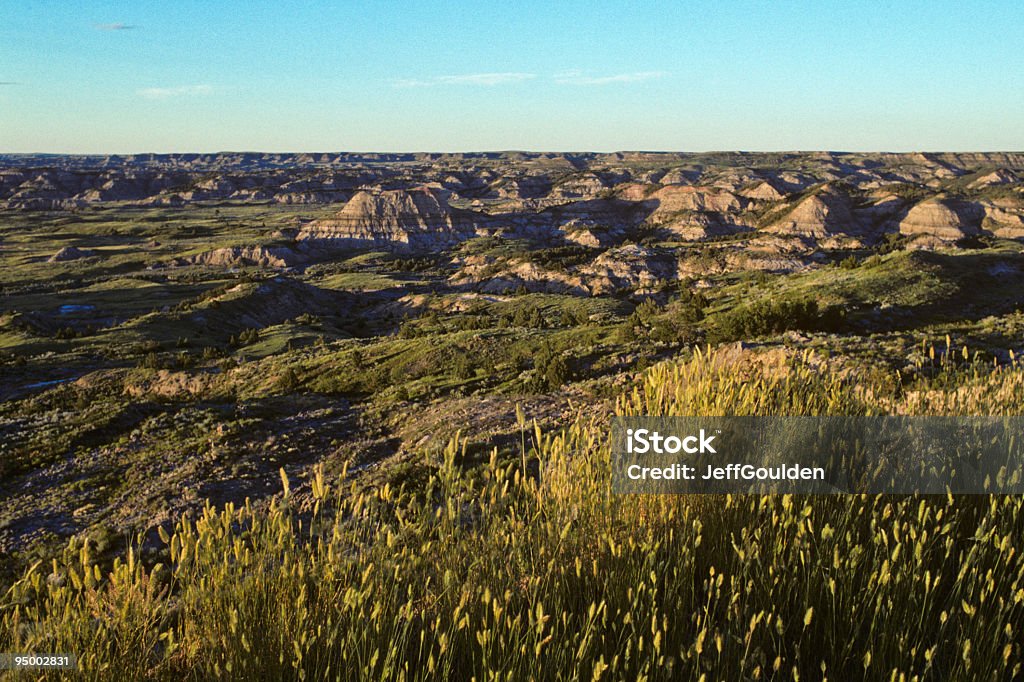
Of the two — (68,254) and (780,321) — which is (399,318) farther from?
(68,254)

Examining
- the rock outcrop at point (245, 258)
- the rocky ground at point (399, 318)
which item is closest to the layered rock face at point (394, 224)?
the rocky ground at point (399, 318)

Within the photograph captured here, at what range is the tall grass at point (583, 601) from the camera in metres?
2.49

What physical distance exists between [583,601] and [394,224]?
108 meters

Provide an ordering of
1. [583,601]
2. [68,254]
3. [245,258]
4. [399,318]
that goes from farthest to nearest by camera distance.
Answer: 1. [245,258]
2. [68,254]
3. [399,318]
4. [583,601]

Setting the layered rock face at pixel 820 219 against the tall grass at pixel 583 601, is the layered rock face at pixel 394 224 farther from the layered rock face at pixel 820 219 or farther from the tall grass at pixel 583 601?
the tall grass at pixel 583 601

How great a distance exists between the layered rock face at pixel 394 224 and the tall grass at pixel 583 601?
101022mm

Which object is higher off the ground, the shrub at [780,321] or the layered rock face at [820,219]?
the layered rock face at [820,219]

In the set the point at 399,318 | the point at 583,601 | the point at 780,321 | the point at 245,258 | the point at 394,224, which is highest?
the point at 394,224

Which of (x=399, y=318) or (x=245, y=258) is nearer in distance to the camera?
(x=399, y=318)

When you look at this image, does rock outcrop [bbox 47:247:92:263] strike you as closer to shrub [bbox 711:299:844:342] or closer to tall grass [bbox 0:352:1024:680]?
shrub [bbox 711:299:844:342]

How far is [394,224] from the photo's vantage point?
351 feet

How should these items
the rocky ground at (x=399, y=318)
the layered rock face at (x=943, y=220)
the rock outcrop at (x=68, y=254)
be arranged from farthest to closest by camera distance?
the rock outcrop at (x=68, y=254)
the layered rock face at (x=943, y=220)
the rocky ground at (x=399, y=318)

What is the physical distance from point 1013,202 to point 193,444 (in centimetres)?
11436

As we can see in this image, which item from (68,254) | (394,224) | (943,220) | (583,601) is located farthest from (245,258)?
(943,220)
